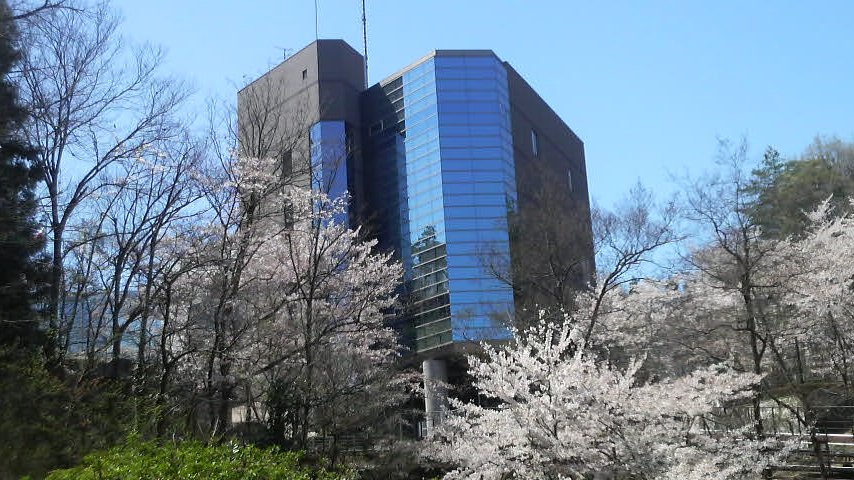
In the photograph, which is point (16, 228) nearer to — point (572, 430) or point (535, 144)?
point (572, 430)

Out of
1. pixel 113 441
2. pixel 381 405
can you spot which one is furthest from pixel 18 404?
pixel 381 405

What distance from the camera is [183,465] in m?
7.05

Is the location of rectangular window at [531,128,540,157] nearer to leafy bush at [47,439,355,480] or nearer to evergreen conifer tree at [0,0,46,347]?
evergreen conifer tree at [0,0,46,347]

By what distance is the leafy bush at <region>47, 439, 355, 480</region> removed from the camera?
6730mm

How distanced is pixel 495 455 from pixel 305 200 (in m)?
10.6

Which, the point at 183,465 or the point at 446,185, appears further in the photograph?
the point at 446,185

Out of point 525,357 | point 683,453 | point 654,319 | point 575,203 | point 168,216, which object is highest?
point 575,203

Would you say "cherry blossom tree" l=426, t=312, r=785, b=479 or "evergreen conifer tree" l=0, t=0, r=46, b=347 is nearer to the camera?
"cherry blossom tree" l=426, t=312, r=785, b=479

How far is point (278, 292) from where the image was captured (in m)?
20.4

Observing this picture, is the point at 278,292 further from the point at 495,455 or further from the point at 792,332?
the point at 792,332

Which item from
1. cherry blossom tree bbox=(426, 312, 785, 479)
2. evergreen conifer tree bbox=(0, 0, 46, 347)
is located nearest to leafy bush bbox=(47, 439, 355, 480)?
cherry blossom tree bbox=(426, 312, 785, 479)

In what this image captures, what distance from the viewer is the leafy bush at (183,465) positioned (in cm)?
673

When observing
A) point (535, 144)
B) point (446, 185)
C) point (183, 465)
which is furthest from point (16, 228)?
point (535, 144)

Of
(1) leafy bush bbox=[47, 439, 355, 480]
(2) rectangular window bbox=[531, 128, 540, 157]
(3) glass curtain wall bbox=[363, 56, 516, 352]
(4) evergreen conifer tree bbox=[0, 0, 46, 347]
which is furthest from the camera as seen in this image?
(2) rectangular window bbox=[531, 128, 540, 157]
